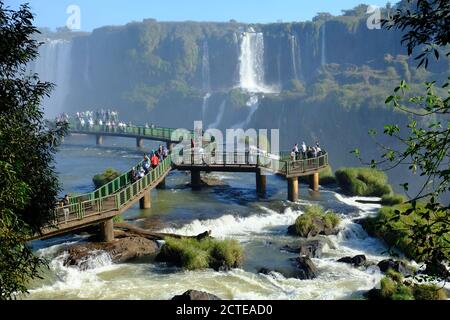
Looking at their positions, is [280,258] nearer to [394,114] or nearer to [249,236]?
[249,236]

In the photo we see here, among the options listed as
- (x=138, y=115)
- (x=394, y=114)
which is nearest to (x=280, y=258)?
(x=394, y=114)

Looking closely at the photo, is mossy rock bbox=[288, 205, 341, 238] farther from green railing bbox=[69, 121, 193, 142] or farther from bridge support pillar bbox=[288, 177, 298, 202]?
green railing bbox=[69, 121, 193, 142]

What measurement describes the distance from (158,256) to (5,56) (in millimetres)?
11210

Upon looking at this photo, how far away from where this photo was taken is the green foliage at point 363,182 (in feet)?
101

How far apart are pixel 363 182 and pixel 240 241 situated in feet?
40.8

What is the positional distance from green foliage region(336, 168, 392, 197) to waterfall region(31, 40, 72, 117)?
96097 millimetres

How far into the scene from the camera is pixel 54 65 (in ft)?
391

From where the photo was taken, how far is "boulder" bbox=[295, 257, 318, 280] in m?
17.8

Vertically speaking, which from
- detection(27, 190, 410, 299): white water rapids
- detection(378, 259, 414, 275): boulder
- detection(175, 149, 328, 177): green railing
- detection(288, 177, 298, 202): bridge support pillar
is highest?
detection(175, 149, 328, 177): green railing

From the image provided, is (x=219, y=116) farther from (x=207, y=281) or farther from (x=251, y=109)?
(x=207, y=281)

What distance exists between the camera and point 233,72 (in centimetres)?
10406

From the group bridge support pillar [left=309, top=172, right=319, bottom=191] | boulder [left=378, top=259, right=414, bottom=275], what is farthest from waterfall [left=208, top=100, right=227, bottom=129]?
boulder [left=378, top=259, right=414, bottom=275]

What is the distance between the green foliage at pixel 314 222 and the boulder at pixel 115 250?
6233mm

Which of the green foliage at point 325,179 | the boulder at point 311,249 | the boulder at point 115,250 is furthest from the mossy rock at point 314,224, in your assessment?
the green foliage at point 325,179
